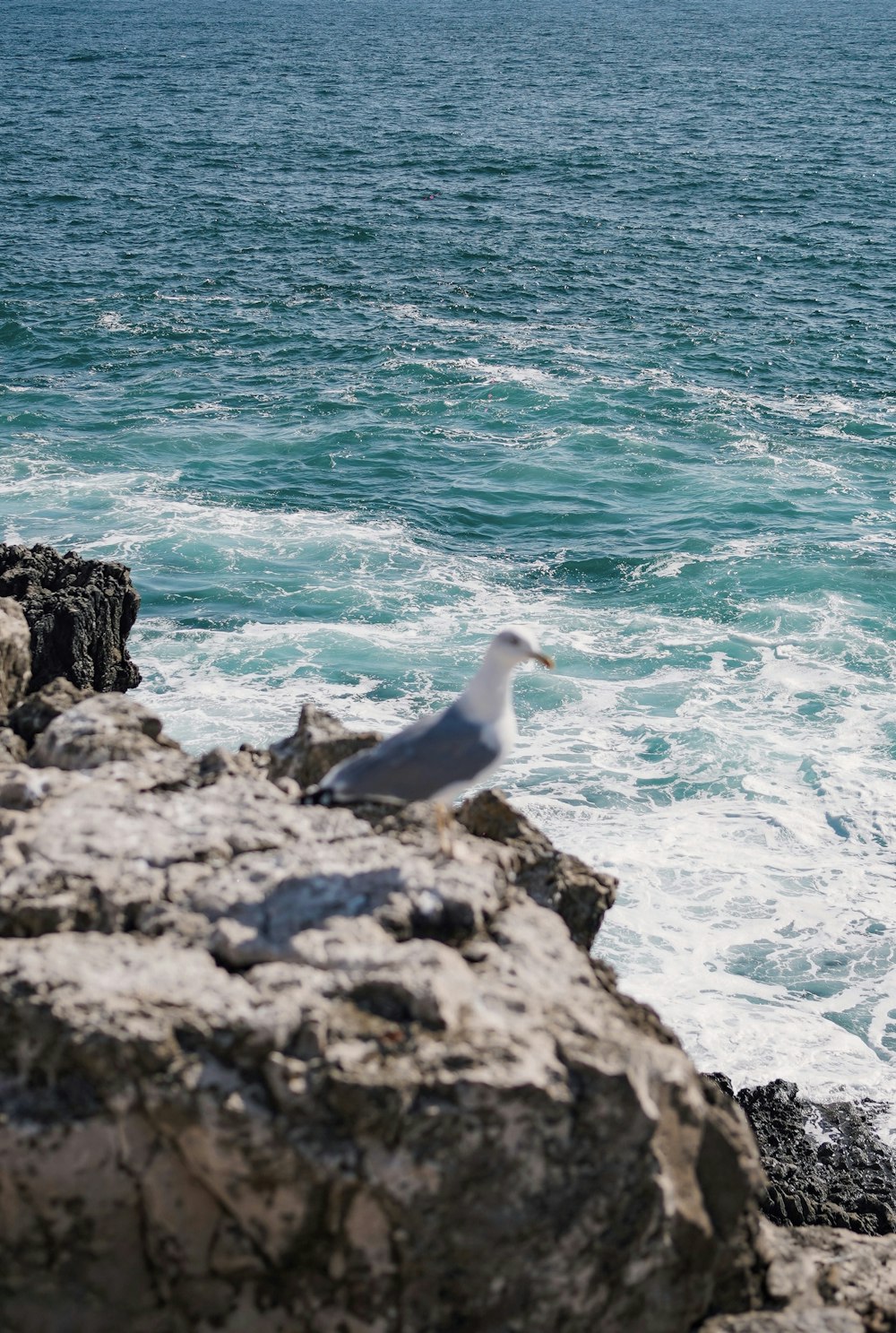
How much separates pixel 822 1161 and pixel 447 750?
7228 millimetres

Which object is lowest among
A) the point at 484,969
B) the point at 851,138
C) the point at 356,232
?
the point at 484,969

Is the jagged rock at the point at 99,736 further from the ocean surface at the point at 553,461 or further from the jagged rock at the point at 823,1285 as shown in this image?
the ocean surface at the point at 553,461

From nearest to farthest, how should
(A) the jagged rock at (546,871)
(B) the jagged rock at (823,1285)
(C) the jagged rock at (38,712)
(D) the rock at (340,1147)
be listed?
(D) the rock at (340,1147) < (B) the jagged rock at (823,1285) < (A) the jagged rock at (546,871) < (C) the jagged rock at (38,712)

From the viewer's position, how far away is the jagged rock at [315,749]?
9984 millimetres

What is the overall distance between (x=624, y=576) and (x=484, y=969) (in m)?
19.8

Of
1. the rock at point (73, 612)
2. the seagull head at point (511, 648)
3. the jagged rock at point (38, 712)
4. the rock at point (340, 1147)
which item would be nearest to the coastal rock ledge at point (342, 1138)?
the rock at point (340, 1147)

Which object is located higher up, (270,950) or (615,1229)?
(270,950)

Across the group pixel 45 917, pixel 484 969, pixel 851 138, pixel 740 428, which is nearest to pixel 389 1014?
pixel 484 969

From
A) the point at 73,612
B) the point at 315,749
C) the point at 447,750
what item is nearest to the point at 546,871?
the point at 447,750

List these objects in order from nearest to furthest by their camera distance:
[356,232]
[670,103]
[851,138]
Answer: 1. [356,232]
2. [851,138]
3. [670,103]

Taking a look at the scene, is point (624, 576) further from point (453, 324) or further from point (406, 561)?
point (453, 324)

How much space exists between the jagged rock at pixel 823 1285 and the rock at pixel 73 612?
34.2 ft

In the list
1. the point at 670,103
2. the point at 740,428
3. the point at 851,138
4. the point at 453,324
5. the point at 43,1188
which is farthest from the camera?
the point at 670,103

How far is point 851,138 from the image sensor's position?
202ft
